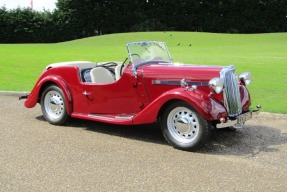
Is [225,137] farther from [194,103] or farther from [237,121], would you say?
[194,103]

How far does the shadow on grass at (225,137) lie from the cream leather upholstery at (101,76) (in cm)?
87

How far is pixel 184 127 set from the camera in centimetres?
560

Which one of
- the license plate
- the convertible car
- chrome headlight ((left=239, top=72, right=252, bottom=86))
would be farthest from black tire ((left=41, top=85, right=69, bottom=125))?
chrome headlight ((left=239, top=72, right=252, bottom=86))

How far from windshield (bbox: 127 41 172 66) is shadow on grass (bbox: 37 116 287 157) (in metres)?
1.26

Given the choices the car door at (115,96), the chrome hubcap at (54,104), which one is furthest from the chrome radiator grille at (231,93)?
the chrome hubcap at (54,104)

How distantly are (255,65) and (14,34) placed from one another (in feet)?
142

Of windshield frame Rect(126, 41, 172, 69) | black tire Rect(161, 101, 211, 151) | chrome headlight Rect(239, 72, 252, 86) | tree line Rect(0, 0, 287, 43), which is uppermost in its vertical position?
tree line Rect(0, 0, 287, 43)

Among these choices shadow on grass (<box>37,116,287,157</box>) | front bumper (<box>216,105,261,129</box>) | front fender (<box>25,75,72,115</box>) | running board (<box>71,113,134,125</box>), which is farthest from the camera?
front fender (<box>25,75,72,115</box>)

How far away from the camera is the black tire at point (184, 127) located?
5414 millimetres

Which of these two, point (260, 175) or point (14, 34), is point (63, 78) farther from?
point (14, 34)

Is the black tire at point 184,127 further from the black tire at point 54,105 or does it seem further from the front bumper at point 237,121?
the black tire at point 54,105

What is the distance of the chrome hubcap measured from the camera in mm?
7215

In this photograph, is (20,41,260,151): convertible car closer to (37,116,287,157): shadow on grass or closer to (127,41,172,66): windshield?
(127,41,172,66): windshield

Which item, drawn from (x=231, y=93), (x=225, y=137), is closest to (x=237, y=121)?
(x=231, y=93)
